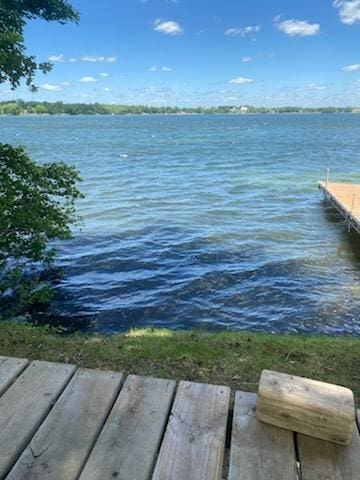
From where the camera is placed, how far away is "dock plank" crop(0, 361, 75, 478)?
1948 mm

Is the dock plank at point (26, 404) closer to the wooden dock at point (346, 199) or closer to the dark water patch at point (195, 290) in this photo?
the dark water patch at point (195, 290)

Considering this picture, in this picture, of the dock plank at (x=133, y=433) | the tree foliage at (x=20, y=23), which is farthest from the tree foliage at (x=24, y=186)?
the dock plank at (x=133, y=433)

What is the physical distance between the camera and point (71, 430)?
2062 mm

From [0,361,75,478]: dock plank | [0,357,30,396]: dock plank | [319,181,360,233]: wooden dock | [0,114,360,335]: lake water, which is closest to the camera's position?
[0,361,75,478]: dock plank

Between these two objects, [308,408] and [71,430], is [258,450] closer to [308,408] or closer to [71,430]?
[308,408]

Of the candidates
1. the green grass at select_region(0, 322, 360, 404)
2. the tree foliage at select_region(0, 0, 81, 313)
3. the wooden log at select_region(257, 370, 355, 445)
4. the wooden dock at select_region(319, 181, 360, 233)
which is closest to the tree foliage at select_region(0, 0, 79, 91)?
the tree foliage at select_region(0, 0, 81, 313)

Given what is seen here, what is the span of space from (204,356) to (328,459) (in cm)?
248

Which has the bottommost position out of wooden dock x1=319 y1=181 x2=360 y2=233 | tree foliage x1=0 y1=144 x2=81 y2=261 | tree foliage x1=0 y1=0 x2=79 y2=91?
wooden dock x1=319 y1=181 x2=360 y2=233

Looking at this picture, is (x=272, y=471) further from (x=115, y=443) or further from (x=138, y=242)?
(x=138, y=242)

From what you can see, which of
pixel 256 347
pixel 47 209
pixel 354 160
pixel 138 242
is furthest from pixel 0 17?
pixel 354 160

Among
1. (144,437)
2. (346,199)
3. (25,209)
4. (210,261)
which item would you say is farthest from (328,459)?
(346,199)

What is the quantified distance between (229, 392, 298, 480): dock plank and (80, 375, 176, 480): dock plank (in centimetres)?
37

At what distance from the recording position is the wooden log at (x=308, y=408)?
6.55 ft

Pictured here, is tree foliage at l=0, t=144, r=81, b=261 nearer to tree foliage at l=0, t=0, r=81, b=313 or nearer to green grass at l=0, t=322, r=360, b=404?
tree foliage at l=0, t=0, r=81, b=313
